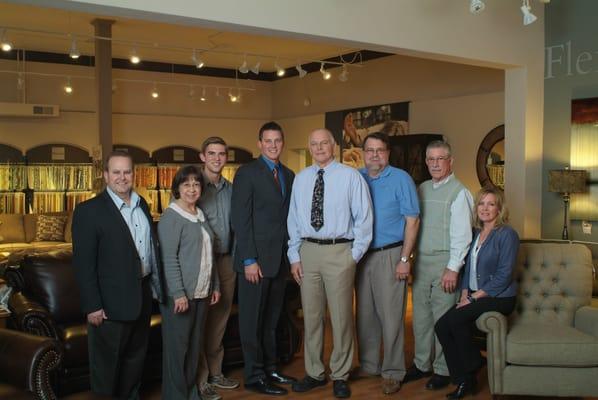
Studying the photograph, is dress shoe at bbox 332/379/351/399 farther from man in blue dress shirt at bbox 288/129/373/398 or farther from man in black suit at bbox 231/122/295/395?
man in black suit at bbox 231/122/295/395

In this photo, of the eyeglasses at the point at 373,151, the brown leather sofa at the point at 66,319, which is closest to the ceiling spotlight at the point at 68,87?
the brown leather sofa at the point at 66,319

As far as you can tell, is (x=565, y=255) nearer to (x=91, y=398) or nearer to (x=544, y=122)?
(x=544, y=122)

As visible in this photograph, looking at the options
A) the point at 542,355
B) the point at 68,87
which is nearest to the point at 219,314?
the point at 542,355

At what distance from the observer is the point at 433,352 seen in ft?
15.0

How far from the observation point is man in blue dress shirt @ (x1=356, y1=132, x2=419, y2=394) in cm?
428

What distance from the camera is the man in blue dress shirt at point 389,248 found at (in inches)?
169

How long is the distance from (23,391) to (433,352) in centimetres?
271

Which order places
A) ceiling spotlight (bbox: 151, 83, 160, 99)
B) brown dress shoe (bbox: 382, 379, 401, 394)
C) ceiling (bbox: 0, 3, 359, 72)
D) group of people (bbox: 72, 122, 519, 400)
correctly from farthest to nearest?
ceiling spotlight (bbox: 151, 83, 160, 99) → ceiling (bbox: 0, 3, 359, 72) → brown dress shoe (bbox: 382, 379, 401, 394) → group of people (bbox: 72, 122, 519, 400)

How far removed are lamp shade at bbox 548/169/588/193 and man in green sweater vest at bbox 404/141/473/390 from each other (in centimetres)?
221

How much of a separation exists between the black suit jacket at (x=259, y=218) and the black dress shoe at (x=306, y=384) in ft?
2.53

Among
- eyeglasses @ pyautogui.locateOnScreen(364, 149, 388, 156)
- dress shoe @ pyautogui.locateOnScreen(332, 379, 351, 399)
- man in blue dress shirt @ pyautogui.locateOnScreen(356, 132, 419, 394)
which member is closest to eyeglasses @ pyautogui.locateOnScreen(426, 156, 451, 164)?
man in blue dress shirt @ pyautogui.locateOnScreen(356, 132, 419, 394)

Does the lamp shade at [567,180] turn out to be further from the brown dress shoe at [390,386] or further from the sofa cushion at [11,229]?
the sofa cushion at [11,229]

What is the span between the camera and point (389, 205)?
14.2ft

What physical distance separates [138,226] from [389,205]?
1.68m
